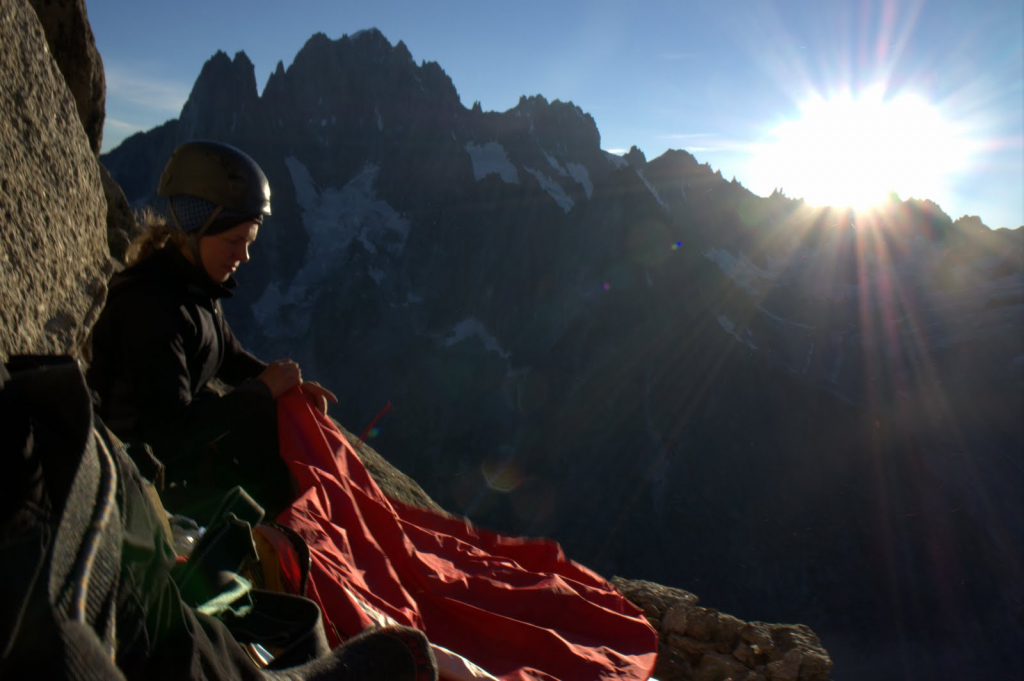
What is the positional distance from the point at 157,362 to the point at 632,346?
5323 centimetres

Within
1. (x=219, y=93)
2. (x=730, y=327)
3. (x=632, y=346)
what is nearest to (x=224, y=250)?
(x=632, y=346)

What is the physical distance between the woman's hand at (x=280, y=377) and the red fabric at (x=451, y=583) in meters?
0.20

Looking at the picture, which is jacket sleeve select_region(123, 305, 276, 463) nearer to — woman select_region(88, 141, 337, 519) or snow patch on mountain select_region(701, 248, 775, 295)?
woman select_region(88, 141, 337, 519)

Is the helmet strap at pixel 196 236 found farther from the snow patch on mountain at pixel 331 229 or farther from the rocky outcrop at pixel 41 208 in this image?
the snow patch on mountain at pixel 331 229

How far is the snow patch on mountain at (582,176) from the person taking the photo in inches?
2466

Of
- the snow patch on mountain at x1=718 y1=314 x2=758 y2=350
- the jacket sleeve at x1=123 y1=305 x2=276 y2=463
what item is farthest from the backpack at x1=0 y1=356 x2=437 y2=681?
the snow patch on mountain at x1=718 y1=314 x2=758 y2=350

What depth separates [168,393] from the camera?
3.12 metres

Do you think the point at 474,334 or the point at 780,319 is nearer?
the point at 474,334

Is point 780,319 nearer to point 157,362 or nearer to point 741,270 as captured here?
point 741,270

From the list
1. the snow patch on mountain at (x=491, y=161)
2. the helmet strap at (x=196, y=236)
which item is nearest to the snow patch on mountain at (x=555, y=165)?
the snow patch on mountain at (x=491, y=161)

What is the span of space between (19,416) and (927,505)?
171ft

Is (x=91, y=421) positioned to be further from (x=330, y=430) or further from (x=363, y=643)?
(x=330, y=430)

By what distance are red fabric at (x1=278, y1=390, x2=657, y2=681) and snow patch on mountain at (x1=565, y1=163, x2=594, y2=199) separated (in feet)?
196

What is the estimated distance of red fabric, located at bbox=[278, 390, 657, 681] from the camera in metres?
2.99
